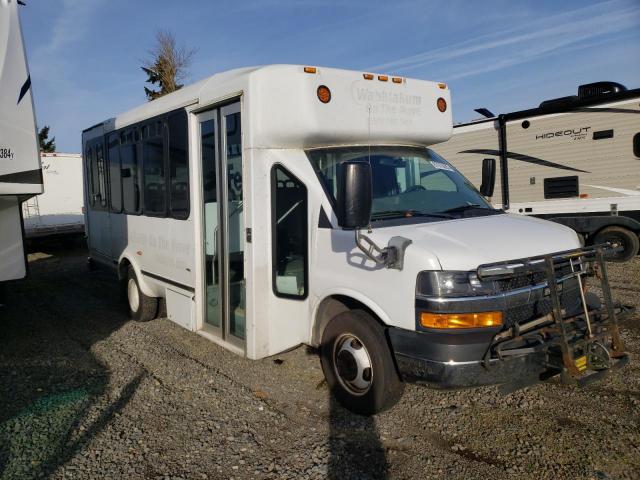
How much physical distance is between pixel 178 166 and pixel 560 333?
4124 mm

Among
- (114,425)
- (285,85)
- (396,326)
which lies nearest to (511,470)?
(396,326)

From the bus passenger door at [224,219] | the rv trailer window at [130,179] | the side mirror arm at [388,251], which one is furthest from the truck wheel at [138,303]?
the side mirror arm at [388,251]

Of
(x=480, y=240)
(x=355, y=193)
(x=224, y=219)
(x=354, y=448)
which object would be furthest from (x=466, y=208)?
(x=224, y=219)

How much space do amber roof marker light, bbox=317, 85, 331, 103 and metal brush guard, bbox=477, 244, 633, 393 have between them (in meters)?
1.98

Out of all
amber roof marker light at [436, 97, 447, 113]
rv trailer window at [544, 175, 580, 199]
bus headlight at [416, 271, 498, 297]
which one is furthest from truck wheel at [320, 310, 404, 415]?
rv trailer window at [544, 175, 580, 199]

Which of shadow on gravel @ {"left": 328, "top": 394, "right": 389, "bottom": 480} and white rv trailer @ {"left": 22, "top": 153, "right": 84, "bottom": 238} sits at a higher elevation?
white rv trailer @ {"left": 22, "top": 153, "right": 84, "bottom": 238}

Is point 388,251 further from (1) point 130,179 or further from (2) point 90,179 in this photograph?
(2) point 90,179

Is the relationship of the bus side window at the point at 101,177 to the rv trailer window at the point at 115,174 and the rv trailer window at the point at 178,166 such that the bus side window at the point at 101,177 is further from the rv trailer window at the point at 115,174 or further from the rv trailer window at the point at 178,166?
the rv trailer window at the point at 178,166

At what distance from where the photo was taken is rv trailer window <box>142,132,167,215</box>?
5.90 meters

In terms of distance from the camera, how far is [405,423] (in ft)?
12.8

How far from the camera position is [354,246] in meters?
3.78

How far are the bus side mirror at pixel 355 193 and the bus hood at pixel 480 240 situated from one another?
1.08 ft

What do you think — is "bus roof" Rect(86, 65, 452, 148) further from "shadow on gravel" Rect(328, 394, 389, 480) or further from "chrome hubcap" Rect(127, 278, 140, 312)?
"chrome hubcap" Rect(127, 278, 140, 312)

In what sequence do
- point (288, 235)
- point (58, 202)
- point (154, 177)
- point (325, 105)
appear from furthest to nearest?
point (58, 202) < point (154, 177) < point (288, 235) < point (325, 105)
